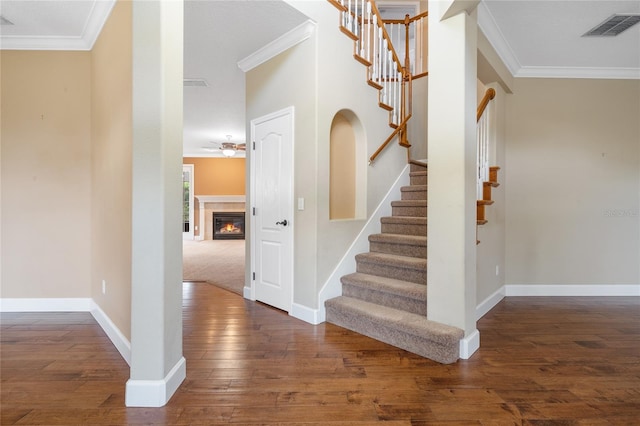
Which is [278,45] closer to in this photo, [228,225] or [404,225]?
[404,225]

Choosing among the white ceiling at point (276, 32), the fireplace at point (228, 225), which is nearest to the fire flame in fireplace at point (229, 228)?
the fireplace at point (228, 225)

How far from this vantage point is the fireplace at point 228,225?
1042 centimetres

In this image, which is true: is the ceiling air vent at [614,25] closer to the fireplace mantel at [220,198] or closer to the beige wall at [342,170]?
the beige wall at [342,170]

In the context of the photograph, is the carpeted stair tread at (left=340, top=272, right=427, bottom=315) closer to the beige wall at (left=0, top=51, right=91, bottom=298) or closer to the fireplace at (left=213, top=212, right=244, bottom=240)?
the beige wall at (left=0, top=51, right=91, bottom=298)

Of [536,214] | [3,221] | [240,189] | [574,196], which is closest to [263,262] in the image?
[3,221]

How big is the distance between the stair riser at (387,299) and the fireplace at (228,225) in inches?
309

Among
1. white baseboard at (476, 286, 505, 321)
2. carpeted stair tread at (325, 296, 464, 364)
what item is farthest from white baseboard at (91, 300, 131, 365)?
white baseboard at (476, 286, 505, 321)

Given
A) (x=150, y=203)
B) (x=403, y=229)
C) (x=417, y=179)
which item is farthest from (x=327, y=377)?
(x=417, y=179)

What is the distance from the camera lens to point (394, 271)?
3168mm

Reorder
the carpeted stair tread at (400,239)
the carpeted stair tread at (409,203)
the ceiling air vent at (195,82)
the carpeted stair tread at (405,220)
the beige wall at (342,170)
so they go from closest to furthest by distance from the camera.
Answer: the carpeted stair tread at (400,239) → the carpeted stair tread at (405,220) → the beige wall at (342,170) → the carpeted stair tread at (409,203) → the ceiling air vent at (195,82)

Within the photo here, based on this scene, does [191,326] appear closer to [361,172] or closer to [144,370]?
[144,370]

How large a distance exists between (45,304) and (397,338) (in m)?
3.68

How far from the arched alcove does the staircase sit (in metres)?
0.41

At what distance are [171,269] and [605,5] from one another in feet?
14.1
